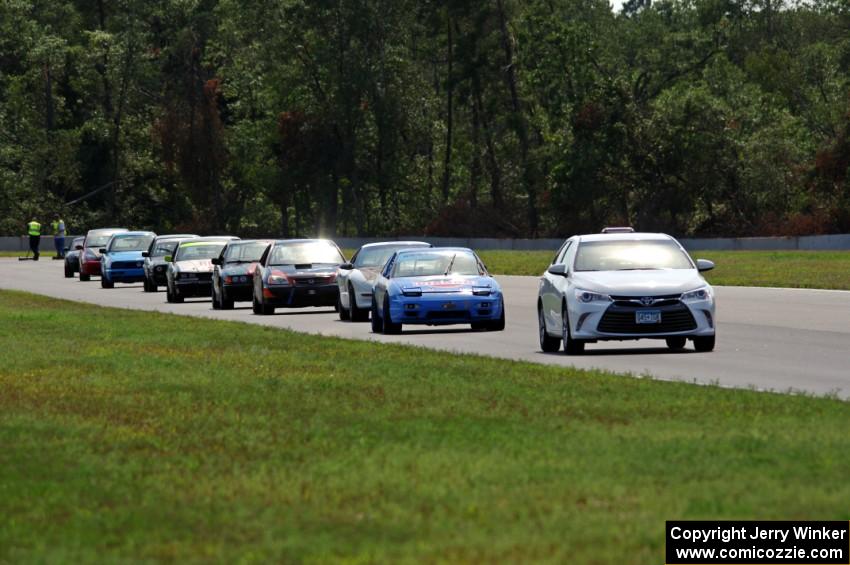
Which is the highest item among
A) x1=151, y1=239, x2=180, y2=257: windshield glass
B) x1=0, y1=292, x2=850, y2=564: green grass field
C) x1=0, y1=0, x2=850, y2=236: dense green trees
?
x1=0, y1=0, x2=850, y2=236: dense green trees

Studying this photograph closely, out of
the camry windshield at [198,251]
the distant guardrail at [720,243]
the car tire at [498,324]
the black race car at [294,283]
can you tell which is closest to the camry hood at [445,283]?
the car tire at [498,324]

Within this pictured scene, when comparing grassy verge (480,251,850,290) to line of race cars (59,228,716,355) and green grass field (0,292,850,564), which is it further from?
green grass field (0,292,850,564)

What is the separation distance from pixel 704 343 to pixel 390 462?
13134 millimetres

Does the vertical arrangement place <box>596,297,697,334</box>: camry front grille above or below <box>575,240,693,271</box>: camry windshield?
below

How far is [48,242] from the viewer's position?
109688mm

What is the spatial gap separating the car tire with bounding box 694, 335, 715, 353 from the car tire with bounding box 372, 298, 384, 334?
7168 mm

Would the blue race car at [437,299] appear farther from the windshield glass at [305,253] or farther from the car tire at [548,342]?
the windshield glass at [305,253]

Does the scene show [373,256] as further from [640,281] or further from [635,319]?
[635,319]

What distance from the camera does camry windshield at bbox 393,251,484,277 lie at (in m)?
30.8

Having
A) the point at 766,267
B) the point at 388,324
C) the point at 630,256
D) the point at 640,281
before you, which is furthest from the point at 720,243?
the point at 640,281

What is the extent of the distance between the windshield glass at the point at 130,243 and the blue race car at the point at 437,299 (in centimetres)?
2647

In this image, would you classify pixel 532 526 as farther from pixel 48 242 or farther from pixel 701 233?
pixel 48 242

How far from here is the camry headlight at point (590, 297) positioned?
2391cm

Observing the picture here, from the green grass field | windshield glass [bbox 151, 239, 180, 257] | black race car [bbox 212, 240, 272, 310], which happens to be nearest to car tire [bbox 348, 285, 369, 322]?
black race car [bbox 212, 240, 272, 310]
